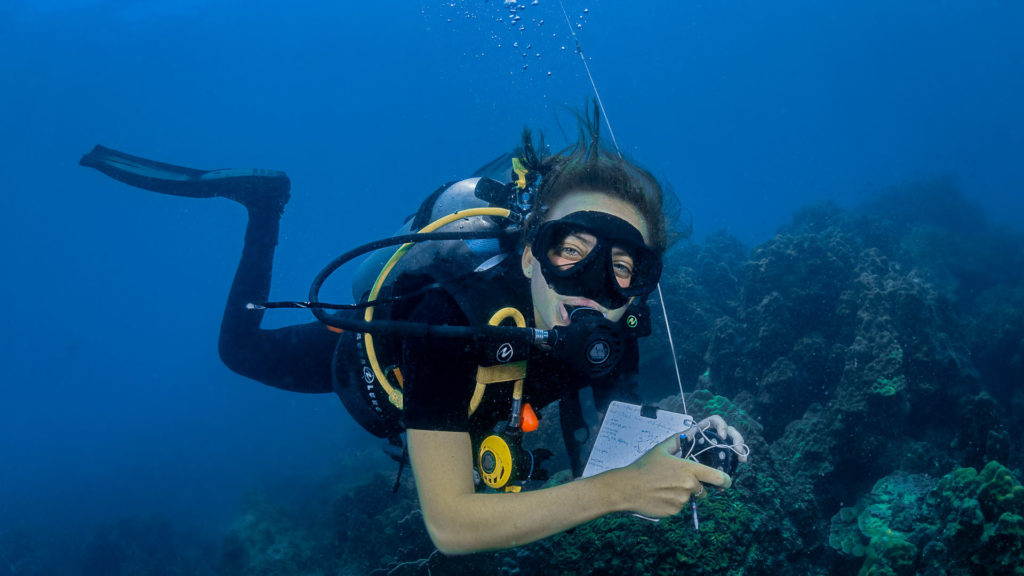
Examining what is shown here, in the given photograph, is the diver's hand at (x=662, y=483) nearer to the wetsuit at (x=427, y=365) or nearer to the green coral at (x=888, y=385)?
the wetsuit at (x=427, y=365)

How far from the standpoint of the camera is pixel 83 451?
35.0 m

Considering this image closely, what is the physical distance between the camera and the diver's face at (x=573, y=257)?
91.2 inches

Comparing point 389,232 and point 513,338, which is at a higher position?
point 389,232

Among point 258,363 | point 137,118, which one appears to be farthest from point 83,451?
point 137,118

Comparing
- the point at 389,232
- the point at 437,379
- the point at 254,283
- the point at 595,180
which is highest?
the point at 389,232

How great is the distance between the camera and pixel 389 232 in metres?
51.3

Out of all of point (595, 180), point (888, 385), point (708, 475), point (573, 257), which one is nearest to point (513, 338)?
point (573, 257)

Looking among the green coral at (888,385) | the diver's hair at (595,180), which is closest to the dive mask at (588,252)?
the diver's hair at (595,180)

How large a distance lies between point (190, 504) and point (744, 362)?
22682 mm

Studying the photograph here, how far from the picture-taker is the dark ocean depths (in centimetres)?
528

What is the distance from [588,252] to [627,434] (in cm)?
93

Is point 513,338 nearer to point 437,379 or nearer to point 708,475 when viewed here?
point 437,379

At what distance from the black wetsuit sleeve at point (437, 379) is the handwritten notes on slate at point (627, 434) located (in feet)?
2.51

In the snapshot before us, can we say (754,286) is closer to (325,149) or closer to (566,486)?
(566,486)
